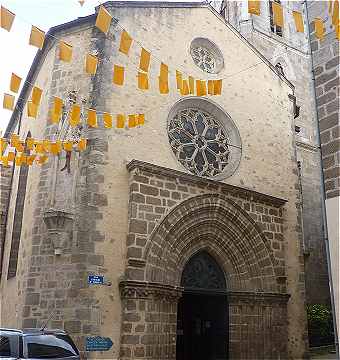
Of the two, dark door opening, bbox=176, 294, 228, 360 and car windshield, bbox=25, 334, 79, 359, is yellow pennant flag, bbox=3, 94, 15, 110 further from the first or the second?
dark door opening, bbox=176, 294, 228, 360

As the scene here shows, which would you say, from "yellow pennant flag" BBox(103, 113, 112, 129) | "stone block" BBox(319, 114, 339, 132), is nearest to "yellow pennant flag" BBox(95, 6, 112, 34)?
"yellow pennant flag" BBox(103, 113, 112, 129)

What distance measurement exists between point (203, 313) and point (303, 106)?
12.3 metres

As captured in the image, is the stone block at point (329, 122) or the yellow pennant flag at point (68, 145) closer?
the stone block at point (329, 122)

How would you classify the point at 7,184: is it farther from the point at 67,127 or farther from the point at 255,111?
the point at 255,111

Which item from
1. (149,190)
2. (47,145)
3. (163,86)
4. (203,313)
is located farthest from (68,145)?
(203,313)

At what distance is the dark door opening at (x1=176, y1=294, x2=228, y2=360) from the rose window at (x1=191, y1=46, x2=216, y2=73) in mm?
6092

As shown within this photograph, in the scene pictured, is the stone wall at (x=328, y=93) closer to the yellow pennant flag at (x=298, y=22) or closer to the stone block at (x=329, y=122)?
the stone block at (x=329, y=122)

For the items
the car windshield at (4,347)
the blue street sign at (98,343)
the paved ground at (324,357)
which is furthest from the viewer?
the paved ground at (324,357)

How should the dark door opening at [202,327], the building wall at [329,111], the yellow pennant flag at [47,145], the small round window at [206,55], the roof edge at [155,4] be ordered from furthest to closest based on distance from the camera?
the small round window at [206,55]
the roof edge at [155,4]
the dark door opening at [202,327]
the yellow pennant flag at [47,145]
the building wall at [329,111]

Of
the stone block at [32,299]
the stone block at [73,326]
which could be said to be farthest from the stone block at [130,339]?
the stone block at [32,299]

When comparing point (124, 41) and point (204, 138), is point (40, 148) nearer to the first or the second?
point (124, 41)

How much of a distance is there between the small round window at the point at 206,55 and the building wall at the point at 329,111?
528 cm

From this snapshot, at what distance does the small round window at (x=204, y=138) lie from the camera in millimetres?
11094

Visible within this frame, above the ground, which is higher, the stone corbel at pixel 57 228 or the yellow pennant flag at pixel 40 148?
the yellow pennant flag at pixel 40 148
